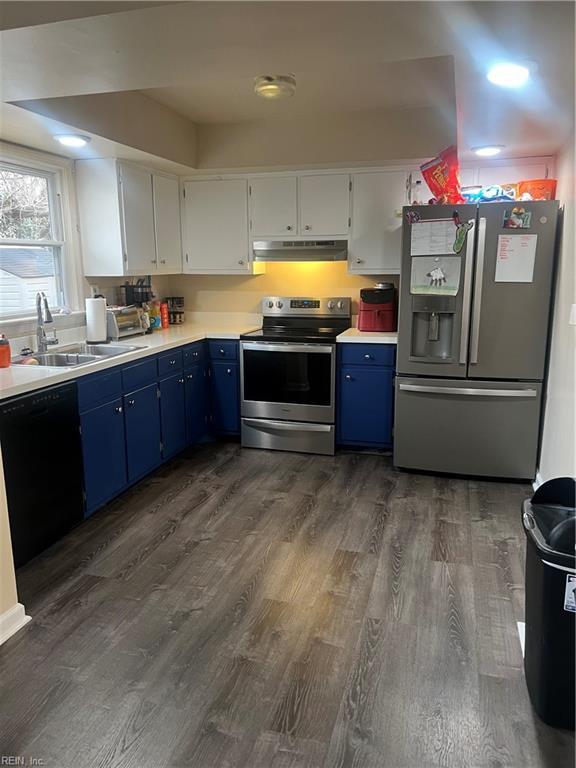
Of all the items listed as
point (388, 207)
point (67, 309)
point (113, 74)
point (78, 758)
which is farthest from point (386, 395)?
point (78, 758)

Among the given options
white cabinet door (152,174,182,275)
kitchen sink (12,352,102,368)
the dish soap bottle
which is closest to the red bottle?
white cabinet door (152,174,182,275)

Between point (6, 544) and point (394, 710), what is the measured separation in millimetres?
1556

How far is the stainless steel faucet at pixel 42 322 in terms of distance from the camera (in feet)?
10.9

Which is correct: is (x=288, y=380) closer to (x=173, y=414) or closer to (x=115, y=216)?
(x=173, y=414)

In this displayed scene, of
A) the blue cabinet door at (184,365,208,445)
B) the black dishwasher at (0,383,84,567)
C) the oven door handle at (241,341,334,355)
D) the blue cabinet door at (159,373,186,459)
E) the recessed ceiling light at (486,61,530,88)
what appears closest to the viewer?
the recessed ceiling light at (486,61,530,88)

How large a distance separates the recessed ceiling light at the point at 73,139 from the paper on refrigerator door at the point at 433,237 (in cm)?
203

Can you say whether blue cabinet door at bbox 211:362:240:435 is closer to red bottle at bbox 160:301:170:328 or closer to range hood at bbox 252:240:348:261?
red bottle at bbox 160:301:170:328

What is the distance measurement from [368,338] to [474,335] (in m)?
0.78

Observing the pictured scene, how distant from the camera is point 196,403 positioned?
4285mm

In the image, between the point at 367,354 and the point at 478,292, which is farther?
the point at 367,354

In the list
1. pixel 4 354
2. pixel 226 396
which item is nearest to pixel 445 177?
pixel 226 396

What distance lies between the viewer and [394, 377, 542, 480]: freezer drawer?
11.8ft

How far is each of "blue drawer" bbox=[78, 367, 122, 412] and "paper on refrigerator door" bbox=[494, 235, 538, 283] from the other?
2372 millimetres

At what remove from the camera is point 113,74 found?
2318mm
